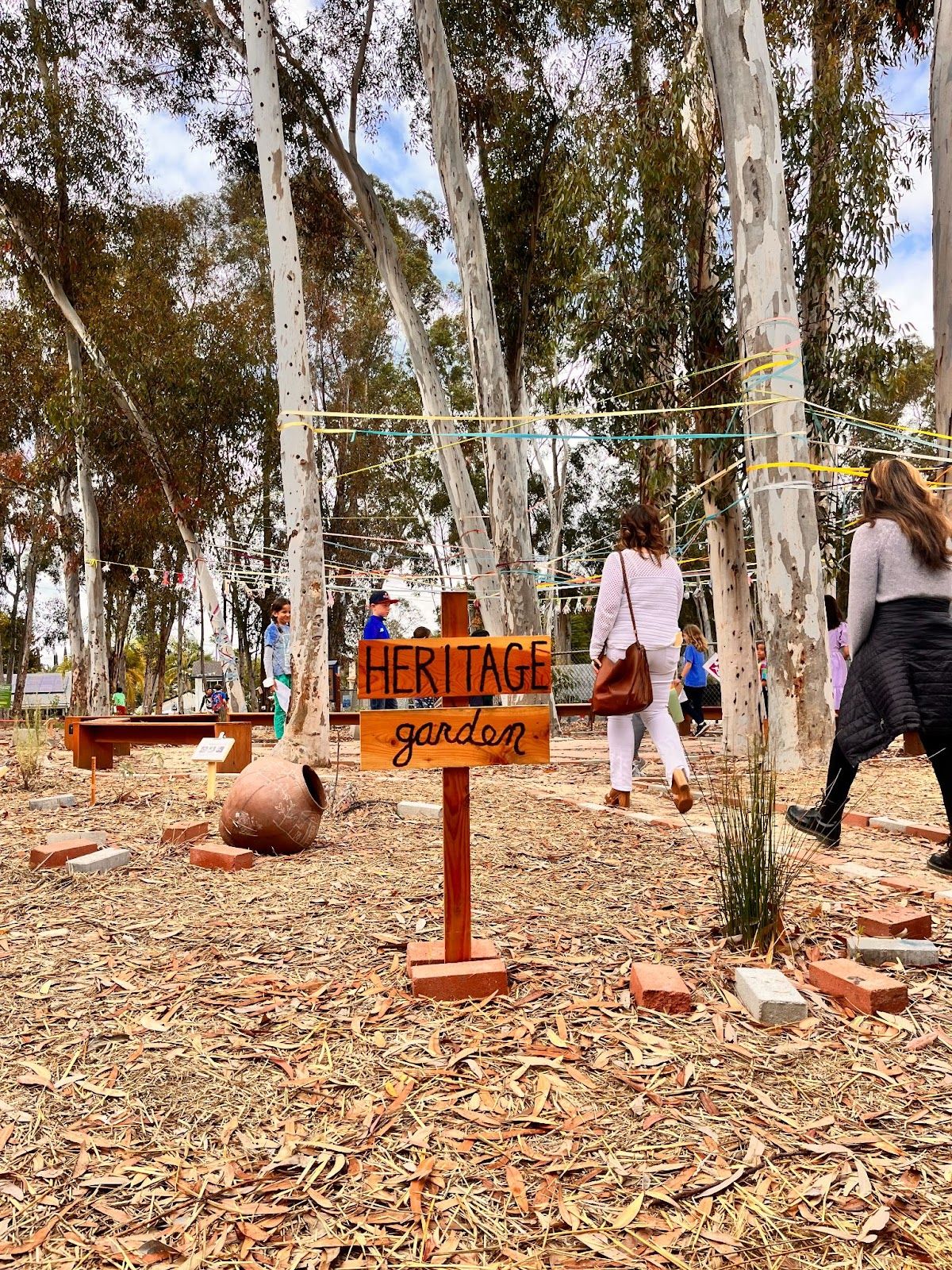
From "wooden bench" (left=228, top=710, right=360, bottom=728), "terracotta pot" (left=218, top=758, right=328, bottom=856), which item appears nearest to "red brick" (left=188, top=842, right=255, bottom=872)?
"terracotta pot" (left=218, top=758, right=328, bottom=856)

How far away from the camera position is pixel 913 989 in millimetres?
2383

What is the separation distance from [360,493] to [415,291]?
17.2 feet

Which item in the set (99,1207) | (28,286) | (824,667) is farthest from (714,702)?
(99,1207)

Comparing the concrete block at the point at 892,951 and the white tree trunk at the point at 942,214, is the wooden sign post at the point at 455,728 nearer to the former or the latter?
the concrete block at the point at 892,951

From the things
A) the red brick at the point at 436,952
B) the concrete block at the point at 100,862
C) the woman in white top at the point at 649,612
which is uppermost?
the woman in white top at the point at 649,612

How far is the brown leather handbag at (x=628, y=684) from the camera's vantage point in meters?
4.32

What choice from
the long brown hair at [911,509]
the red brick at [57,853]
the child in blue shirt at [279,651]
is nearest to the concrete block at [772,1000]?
the long brown hair at [911,509]

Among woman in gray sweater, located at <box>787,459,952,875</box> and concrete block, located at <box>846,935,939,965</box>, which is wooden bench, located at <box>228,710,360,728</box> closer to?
woman in gray sweater, located at <box>787,459,952,875</box>

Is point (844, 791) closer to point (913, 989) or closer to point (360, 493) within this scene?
point (913, 989)

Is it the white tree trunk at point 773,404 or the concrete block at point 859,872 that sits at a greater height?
the white tree trunk at point 773,404

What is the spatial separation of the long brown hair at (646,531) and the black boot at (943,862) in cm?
175

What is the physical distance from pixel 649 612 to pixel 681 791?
0.85 metres

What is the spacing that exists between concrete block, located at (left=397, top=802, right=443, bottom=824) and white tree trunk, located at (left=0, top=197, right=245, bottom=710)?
10.2 meters

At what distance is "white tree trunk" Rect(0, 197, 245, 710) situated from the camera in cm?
1470
